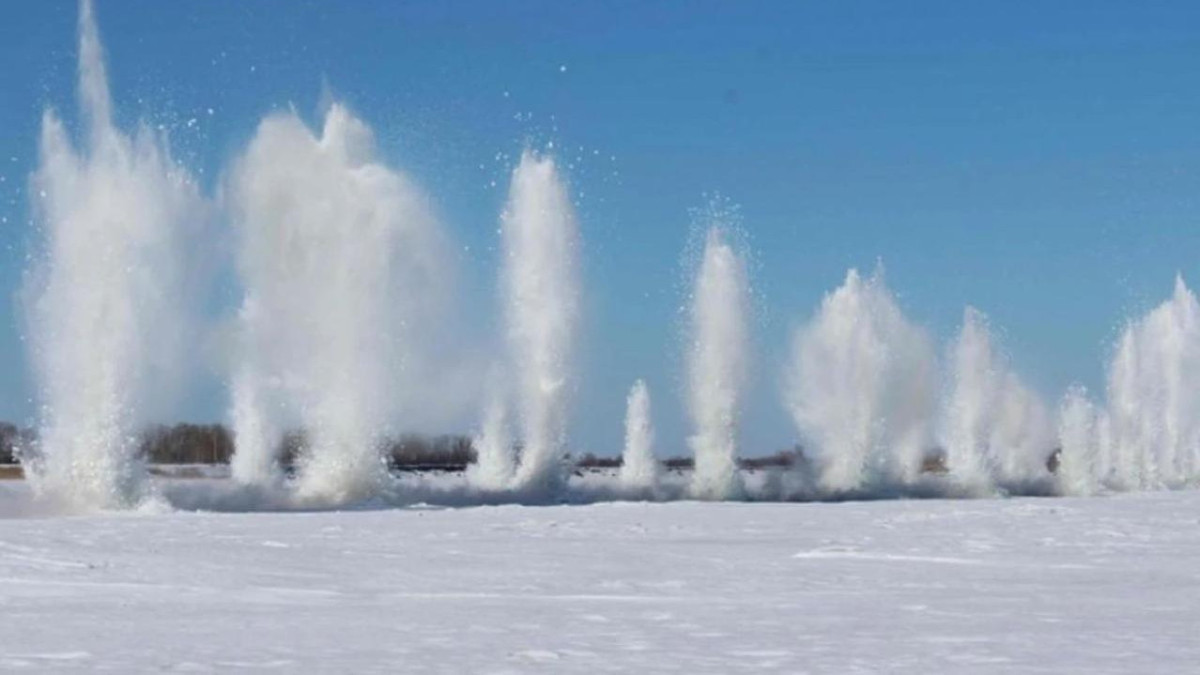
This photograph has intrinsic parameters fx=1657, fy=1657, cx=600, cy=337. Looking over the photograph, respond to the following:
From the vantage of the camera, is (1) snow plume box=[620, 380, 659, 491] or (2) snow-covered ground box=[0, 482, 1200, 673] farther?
(1) snow plume box=[620, 380, 659, 491]

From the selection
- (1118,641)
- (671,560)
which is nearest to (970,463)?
(671,560)

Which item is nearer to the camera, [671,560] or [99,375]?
[671,560]

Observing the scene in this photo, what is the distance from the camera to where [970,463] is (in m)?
70.2

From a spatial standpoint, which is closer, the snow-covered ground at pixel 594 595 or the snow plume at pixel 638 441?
the snow-covered ground at pixel 594 595

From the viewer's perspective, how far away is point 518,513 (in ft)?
117

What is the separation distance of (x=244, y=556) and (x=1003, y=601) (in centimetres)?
992

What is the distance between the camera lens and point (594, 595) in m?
18.7

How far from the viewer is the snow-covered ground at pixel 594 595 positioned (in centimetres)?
1289

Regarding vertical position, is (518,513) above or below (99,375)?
below

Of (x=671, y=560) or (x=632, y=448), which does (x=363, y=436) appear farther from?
(x=671, y=560)

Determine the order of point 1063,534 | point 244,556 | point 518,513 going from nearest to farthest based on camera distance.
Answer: point 244,556 → point 1063,534 → point 518,513

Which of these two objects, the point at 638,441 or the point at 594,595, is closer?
the point at 594,595

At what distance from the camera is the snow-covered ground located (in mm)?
12891

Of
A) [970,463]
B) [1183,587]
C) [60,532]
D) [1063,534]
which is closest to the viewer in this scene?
[1183,587]
